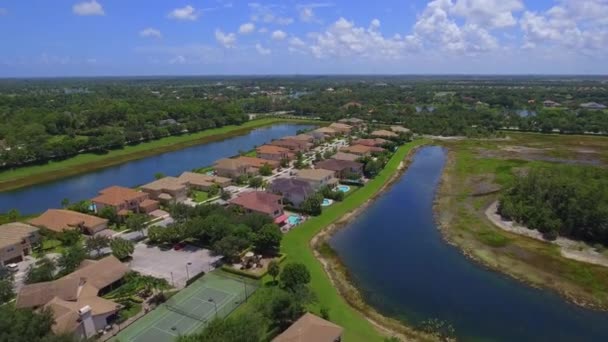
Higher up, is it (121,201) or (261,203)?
(261,203)

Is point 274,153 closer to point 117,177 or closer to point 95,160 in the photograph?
point 117,177

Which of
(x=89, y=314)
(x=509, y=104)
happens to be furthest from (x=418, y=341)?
(x=509, y=104)

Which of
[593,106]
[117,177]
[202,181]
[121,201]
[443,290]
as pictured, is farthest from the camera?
[593,106]

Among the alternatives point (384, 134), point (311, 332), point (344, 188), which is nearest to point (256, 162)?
point (344, 188)

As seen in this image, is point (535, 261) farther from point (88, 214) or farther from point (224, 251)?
point (88, 214)

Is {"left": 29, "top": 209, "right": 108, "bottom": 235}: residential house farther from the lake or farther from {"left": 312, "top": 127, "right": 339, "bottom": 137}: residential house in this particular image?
{"left": 312, "top": 127, "right": 339, "bottom": 137}: residential house

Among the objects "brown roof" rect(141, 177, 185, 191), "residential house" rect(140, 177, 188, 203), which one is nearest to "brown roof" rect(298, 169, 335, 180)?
"residential house" rect(140, 177, 188, 203)
